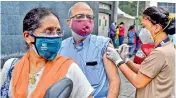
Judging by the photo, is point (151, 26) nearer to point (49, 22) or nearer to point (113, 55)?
point (113, 55)

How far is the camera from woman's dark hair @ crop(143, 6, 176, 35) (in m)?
2.66

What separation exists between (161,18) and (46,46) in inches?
40.9

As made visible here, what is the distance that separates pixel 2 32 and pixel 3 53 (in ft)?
1.23

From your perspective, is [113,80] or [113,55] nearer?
[113,80]

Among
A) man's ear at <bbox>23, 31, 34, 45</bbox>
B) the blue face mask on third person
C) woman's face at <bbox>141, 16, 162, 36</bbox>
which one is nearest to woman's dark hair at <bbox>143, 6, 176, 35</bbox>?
woman's face at <bbox>141, 16, 162, 36</bbox>

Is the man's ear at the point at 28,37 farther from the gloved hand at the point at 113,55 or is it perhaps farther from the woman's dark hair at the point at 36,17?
the gloved hand at the point at 113,55

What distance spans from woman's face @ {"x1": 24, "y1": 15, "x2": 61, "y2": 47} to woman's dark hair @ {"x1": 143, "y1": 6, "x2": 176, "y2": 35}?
94 centimetres

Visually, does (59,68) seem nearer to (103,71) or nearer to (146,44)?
(103,71)

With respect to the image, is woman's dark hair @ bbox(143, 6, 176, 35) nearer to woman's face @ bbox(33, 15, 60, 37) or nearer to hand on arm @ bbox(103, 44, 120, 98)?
hand on arm @ bbox(103, 44, 120, 98)

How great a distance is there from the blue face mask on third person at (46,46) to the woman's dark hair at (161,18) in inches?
36.5

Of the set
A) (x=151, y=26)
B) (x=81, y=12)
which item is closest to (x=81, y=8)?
(x=81, y=12)

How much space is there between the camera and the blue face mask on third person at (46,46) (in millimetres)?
1975

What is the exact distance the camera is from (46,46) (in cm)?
201

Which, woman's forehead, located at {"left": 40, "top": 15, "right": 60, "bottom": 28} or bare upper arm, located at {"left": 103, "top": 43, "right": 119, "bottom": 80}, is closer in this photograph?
woman's forehead, located at {"left": 40, "top": 15, "right": 60, "bottom": 28}
